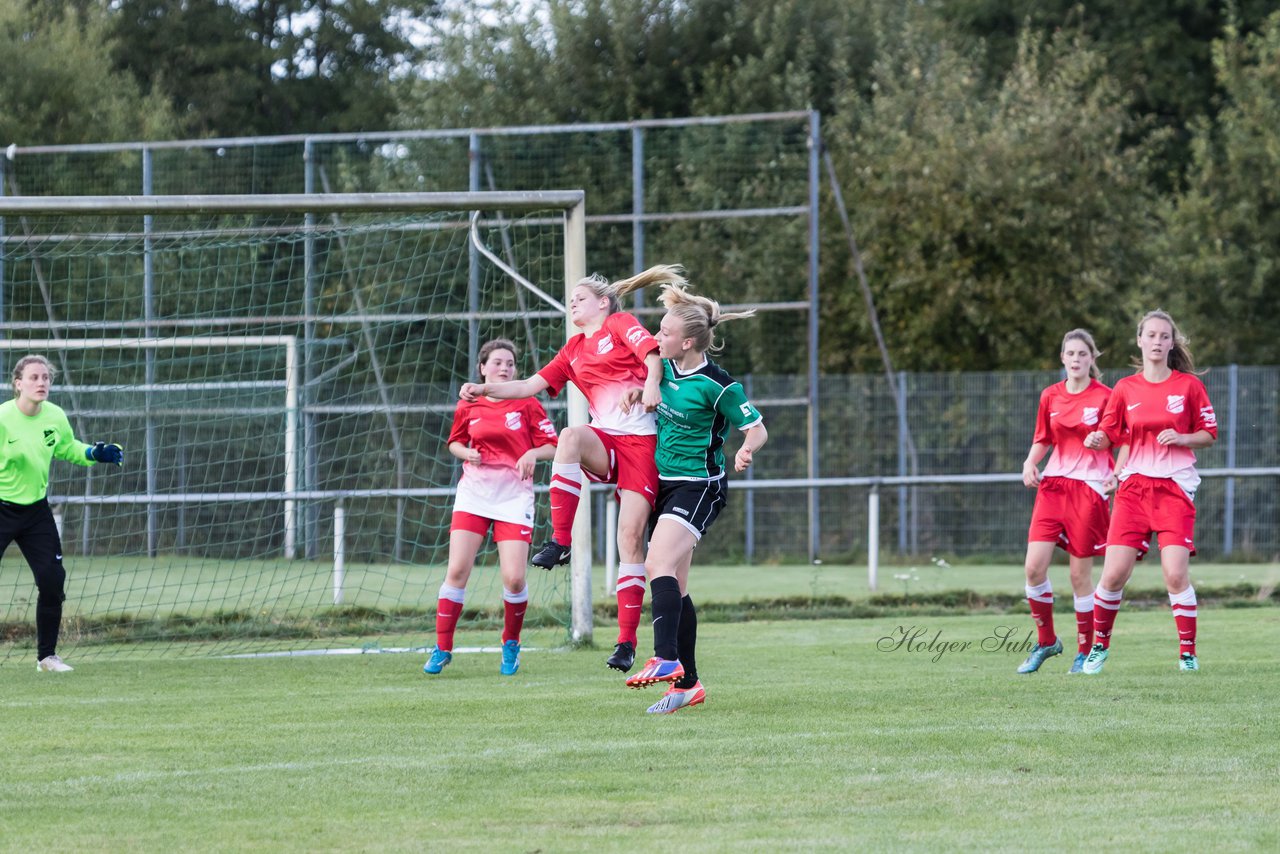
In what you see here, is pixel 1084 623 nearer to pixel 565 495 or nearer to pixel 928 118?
pixel 565 495

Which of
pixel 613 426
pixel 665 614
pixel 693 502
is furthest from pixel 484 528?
pixel 665 614

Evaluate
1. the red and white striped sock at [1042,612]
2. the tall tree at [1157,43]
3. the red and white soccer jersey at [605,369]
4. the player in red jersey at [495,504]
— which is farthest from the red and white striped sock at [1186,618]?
the tall tree at [1157,43]

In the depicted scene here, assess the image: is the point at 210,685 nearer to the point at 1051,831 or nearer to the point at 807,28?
the point at 1051,831

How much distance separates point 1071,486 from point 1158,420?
0.80 m

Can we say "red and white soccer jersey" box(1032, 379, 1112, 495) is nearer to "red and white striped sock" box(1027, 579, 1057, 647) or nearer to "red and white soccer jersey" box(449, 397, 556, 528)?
"red and white striped sock" box(1027, 579, 1057, 647)

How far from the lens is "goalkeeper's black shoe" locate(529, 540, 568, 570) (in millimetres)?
7598

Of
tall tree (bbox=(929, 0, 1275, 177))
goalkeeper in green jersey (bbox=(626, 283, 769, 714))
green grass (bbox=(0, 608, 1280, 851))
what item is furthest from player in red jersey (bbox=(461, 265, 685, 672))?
tall tree (bbox=(929, 0, 1275, 177))

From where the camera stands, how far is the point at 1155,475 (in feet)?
28.2

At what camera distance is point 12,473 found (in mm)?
9180

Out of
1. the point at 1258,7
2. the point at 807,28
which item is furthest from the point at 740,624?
the point at 1258,7

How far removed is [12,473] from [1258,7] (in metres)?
25.9

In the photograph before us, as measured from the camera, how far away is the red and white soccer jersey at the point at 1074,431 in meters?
9.07

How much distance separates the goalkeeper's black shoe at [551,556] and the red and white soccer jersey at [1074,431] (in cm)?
306

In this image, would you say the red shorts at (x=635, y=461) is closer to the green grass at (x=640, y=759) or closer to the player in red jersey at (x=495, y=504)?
the green grass at (x=640, y=759)
